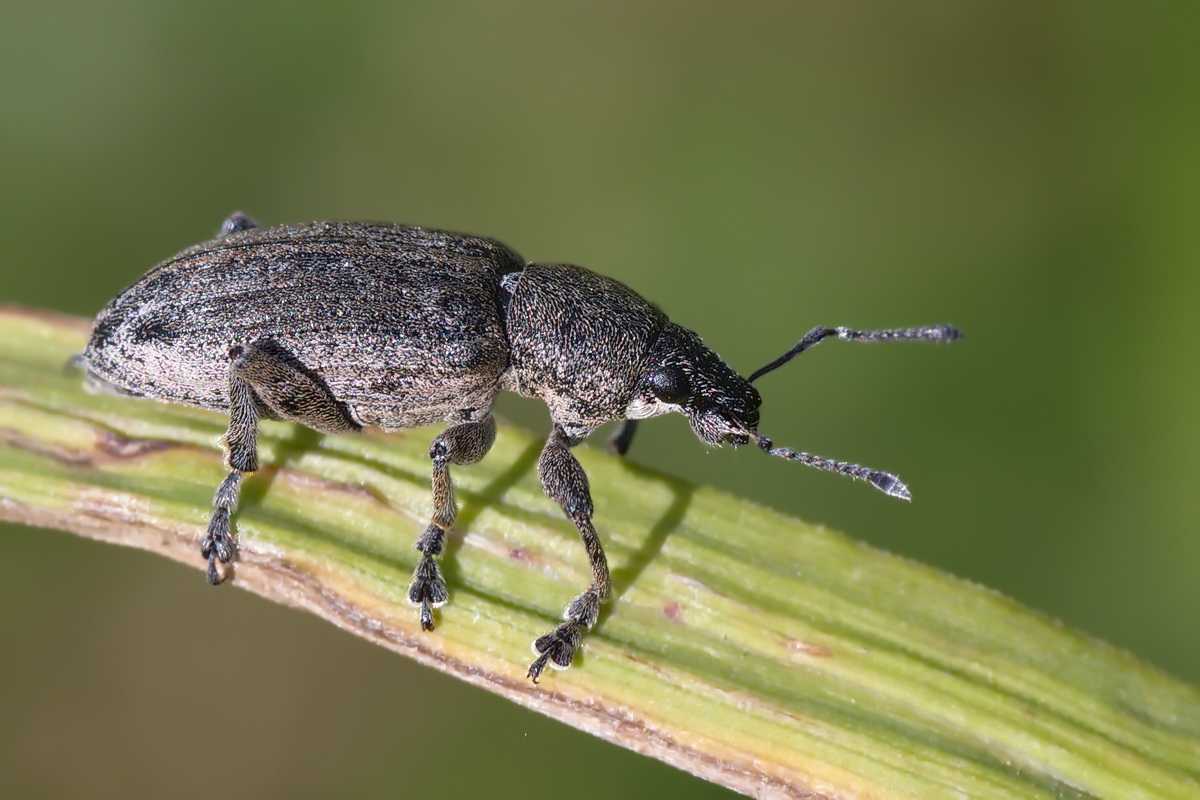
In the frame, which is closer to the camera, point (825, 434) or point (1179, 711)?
point (1179, 711)

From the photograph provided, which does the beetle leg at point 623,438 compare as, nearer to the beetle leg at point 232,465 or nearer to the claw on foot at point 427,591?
the claw on foot at point 427,591

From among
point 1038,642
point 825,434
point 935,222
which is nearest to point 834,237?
point 935,222

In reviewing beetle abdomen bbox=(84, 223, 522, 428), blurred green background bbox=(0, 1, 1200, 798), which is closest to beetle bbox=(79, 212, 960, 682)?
beetle abdomen bbox=(84, 223, 522, 428)

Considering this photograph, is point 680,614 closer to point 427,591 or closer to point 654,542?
point 654,542

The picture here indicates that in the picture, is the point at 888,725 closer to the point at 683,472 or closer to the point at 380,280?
the point at 380,280

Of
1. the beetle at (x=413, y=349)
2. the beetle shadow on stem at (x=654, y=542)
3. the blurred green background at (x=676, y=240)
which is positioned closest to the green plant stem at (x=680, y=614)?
the beetle shadow on stem at (x=654, y=542)

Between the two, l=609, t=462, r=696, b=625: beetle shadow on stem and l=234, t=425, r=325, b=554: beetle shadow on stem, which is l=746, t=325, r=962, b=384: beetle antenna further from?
l=234, t=425, r=325, b=554: beetle shadow on stem

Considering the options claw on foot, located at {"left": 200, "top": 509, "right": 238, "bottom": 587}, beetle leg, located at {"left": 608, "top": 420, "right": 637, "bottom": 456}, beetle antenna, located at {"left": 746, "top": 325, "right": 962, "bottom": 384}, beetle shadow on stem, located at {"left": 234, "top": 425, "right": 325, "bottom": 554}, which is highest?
beetle antenna, located at {"left": 746, "top": 325, "right": 962, "bottom": 384}

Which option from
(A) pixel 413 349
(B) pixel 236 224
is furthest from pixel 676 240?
(A) pixel 413 349
